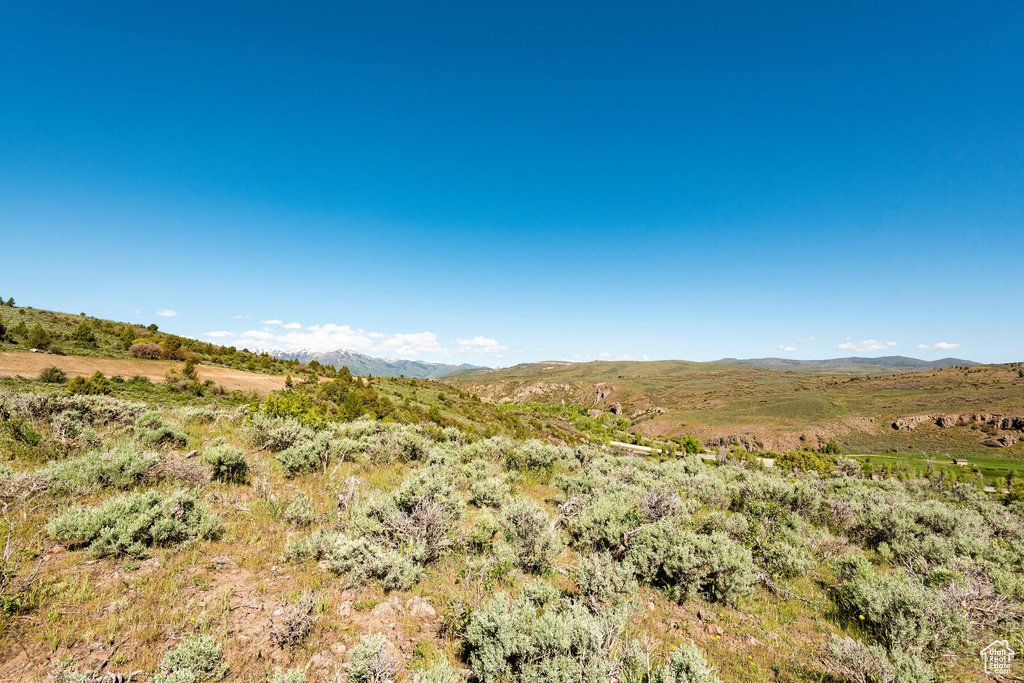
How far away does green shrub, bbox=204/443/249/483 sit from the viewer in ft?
32.4

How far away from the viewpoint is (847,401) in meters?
109

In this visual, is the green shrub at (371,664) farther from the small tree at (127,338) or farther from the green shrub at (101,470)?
the small tree at (127,338)

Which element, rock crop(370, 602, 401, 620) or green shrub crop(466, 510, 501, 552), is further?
green shrub crop(466, 510, 501, 552)

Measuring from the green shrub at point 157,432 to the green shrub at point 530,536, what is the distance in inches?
507

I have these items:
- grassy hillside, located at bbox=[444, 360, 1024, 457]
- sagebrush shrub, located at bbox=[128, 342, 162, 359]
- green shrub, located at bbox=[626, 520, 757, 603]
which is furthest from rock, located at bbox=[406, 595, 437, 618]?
grassy hillside, located at bbox=[444, 360, 1024, 457]

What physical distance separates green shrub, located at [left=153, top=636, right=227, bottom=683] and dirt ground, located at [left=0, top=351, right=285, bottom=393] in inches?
1198

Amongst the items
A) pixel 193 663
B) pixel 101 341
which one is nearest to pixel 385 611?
pixel 193 663

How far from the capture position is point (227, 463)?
10039 millimetres

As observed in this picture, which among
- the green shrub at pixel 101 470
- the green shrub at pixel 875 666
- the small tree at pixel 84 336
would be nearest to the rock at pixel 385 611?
the green shrub at pixel 875 666

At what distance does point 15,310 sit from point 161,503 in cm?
6236

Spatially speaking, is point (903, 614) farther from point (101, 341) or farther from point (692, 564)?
point (101, 341)

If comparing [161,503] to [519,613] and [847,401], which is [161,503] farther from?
[847,401]

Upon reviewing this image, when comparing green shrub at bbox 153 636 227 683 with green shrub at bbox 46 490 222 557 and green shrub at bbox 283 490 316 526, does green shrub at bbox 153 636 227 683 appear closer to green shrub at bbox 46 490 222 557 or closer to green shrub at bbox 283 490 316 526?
green shrub at bbox 46 490 222 557

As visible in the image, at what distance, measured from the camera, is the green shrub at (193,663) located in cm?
361
